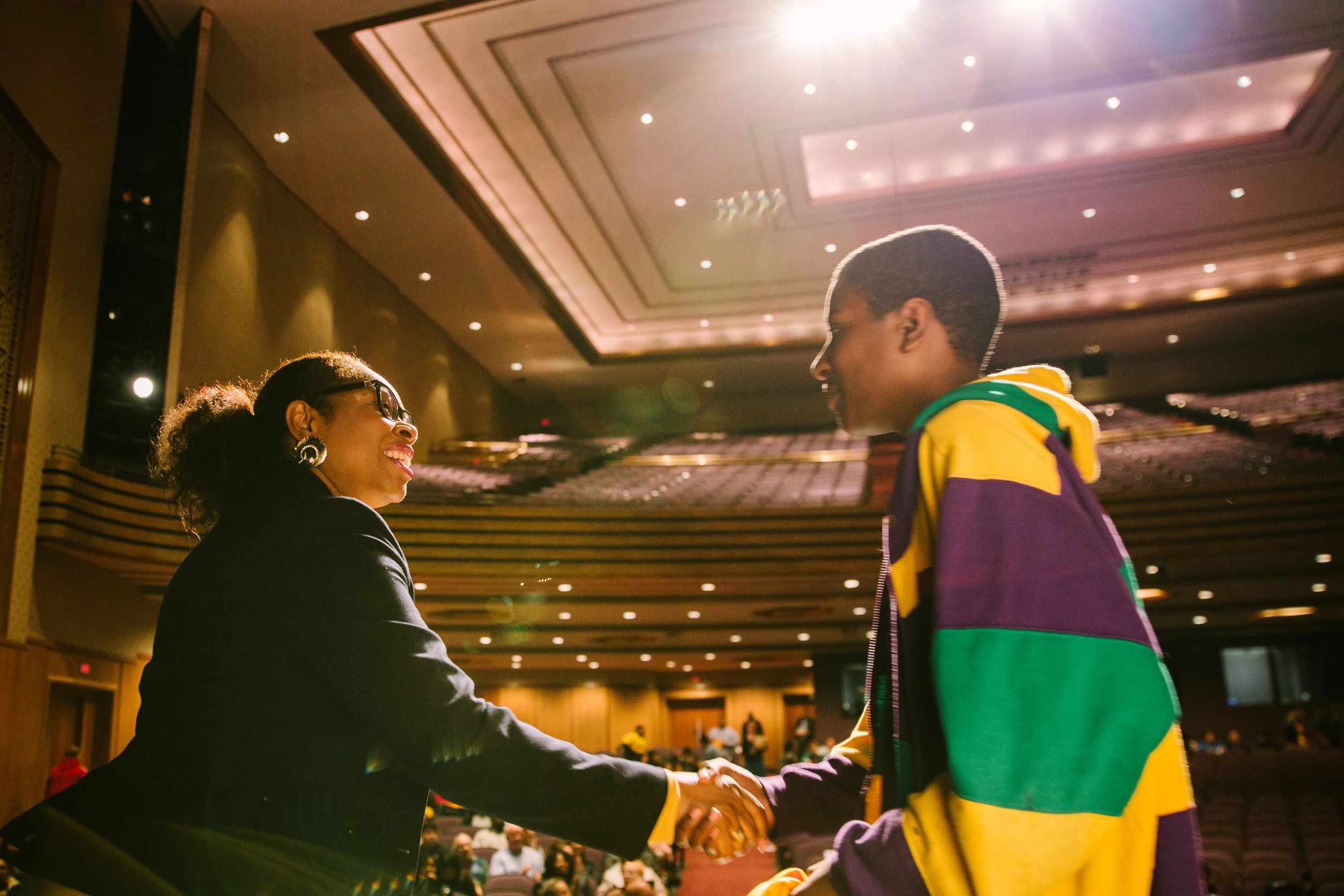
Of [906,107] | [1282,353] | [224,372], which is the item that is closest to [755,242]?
[906,107]

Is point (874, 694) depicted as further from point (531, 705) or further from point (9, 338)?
point (531, 705)

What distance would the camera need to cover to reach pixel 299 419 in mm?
1741

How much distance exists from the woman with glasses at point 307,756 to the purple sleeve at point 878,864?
1.64 ft

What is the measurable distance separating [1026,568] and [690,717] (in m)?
18.7

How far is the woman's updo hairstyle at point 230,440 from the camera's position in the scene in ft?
5.65

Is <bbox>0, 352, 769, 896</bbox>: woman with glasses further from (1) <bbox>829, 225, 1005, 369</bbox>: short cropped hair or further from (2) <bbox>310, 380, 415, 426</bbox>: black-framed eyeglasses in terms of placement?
(1) <bbox>829, 225, 1005, 369</bbox>: short cropped hair

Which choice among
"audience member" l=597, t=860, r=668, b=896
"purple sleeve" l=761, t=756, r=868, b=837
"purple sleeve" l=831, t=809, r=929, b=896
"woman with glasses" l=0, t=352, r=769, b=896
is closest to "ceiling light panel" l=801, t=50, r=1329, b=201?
"audience member" l=597, t=860, r=668, b=896

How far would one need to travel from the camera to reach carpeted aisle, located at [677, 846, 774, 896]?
7.23m

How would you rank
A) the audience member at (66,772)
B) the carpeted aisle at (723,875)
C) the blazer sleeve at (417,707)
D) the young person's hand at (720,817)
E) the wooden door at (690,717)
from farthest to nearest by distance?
the wooden door at (690,717), the carpeted aisle at (723,875), the audience member at (66,772), the young person's hand at (720,817), the blazer sleeve at (417,707)

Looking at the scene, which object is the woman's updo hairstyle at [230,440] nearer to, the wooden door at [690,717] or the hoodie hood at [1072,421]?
the hoodie hood at [1072,421]

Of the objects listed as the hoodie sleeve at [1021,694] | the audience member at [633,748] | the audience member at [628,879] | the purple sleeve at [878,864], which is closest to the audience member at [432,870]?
the audience member at [628,879]

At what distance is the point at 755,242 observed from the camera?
531 inches

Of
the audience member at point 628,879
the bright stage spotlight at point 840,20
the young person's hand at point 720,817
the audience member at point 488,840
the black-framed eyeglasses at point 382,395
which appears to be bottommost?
the audience member at point 488,840

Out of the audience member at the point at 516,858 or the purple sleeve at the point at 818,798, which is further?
the audience member at the point at 516,858
